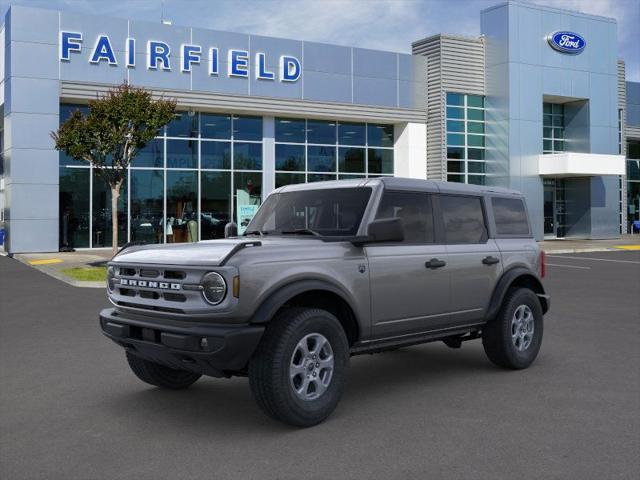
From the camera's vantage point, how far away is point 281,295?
480 centimetres

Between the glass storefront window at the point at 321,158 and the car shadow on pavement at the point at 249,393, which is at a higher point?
the glass storefront window at the point at 321,158

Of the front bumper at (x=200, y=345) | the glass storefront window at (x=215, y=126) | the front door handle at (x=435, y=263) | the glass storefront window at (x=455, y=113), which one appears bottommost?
the front bumper at (x=200, y=345)

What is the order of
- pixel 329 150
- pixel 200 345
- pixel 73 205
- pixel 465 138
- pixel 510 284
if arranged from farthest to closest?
pixel 465 138 < pixel 329 150 < pixel 73 205 < pixel 510 284 < pixel 200 345

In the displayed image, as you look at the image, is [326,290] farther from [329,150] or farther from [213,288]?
[329,150]

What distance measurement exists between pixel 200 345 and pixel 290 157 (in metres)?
24.6

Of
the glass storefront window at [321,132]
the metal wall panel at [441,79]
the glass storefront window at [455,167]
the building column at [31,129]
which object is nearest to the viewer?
the building column at [31,129]

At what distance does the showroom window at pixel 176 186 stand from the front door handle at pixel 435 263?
65.8ft

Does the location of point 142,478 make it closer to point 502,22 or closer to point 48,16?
point 48,16

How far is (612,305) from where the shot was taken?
11.7 m

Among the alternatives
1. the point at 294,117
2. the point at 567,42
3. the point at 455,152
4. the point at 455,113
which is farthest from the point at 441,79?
the point at 294,117

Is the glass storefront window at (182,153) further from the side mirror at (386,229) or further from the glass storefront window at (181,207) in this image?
the side mirror at (386,229)

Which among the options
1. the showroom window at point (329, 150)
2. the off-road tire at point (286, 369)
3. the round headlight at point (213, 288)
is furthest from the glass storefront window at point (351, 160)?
the round headlight at point (213, 288)

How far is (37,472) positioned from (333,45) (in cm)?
2638

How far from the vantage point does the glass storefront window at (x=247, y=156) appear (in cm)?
2773
